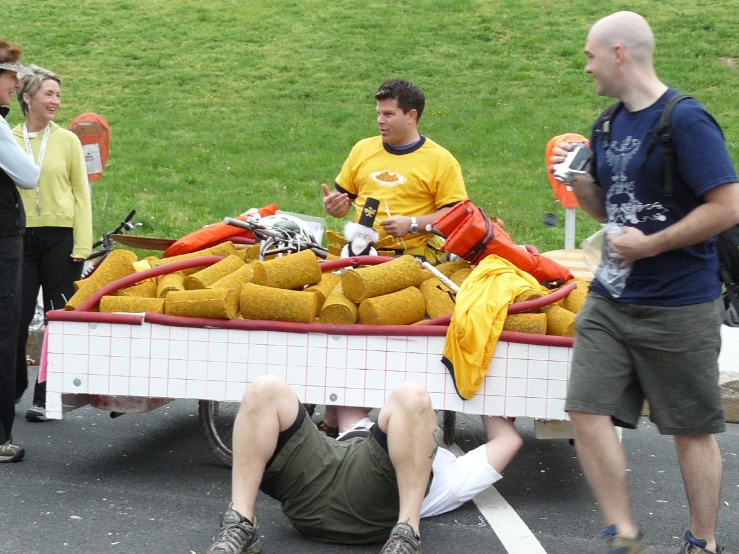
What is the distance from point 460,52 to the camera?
21.4 meters

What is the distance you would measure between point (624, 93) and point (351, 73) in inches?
670

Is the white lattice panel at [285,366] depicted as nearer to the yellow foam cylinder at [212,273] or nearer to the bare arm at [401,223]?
the yellow foam cylinder at [212,273]

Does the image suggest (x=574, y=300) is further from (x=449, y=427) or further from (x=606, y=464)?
(x=606, y=464)

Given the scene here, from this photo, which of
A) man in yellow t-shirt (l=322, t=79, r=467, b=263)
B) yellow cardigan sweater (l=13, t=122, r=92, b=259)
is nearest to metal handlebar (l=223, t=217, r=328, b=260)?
man in yellow t-shirt (l=322, t=79, r=467, b=263)

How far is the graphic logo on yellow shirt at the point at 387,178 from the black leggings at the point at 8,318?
2.02 metres

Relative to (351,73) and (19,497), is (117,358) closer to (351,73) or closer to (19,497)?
(19,497)

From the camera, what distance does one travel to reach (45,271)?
20.9 feet

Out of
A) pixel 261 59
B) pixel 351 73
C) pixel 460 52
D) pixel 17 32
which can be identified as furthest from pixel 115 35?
pixel 460 52

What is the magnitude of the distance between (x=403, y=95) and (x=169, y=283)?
1.76 meters

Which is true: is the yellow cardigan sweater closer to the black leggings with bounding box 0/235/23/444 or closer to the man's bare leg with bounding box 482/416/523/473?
the black leggings with bounding box 0/235/23/444

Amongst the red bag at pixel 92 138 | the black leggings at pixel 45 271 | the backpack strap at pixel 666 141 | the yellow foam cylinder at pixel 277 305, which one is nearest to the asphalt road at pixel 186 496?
the black leggings at pixel 45 271

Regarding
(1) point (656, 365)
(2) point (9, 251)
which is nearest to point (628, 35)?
(1) point (656, 365)

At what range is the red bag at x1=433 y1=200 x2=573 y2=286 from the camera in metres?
5.20

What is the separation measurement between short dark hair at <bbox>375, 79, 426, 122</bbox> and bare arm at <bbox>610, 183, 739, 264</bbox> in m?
2.64
